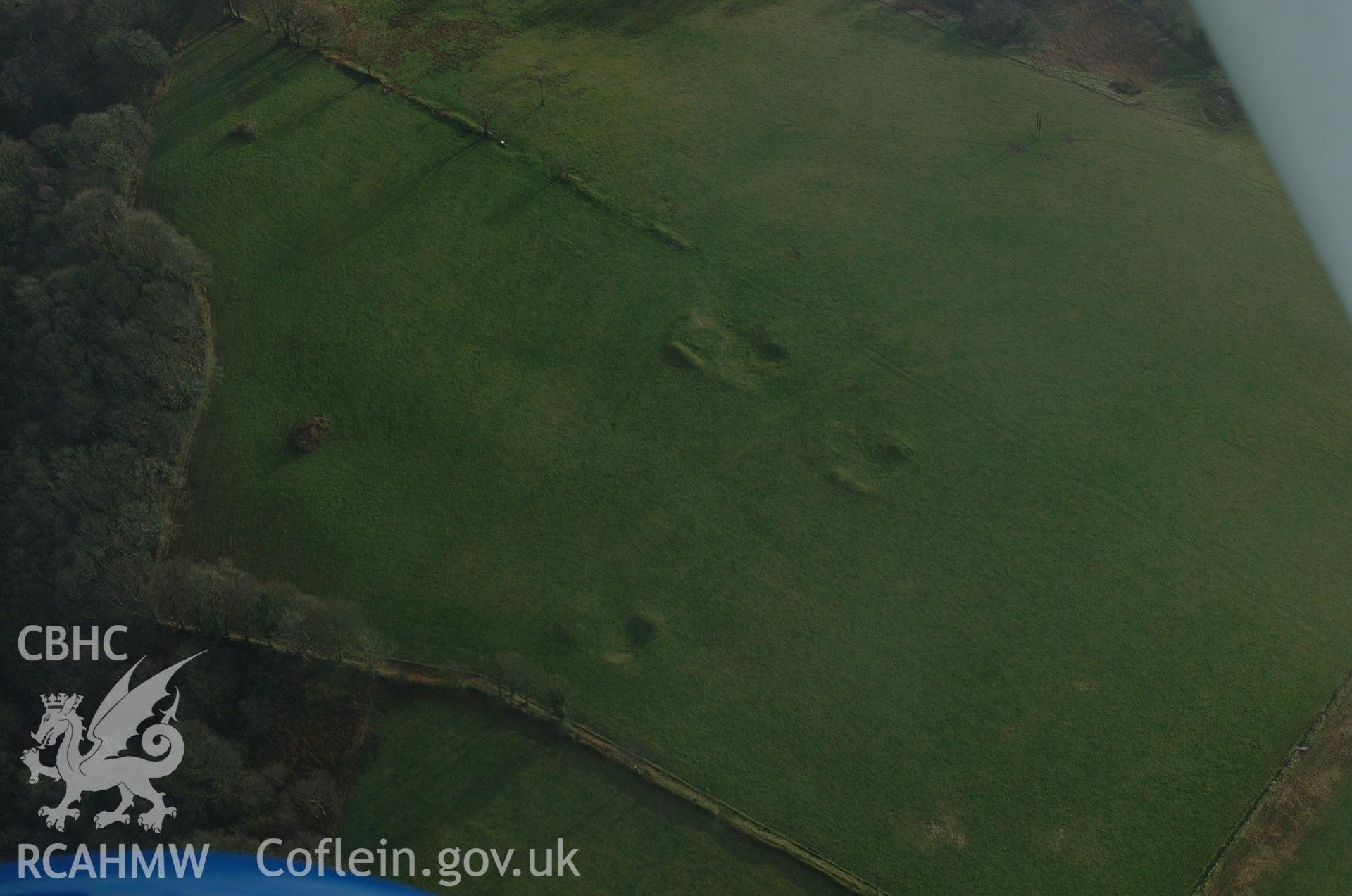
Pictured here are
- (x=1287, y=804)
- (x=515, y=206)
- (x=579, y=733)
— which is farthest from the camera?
(x=515, y=206)

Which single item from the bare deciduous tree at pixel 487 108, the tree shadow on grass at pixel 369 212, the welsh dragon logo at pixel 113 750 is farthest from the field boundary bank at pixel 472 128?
the welsh dragon logo at pixel 113 750

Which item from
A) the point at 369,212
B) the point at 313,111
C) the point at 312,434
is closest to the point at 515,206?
the point at 369,212

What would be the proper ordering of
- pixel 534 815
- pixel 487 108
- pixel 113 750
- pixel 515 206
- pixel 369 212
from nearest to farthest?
1. pixel 534 815
2. pixel 113 750
3. pixel 369 212
4. pixel 515 206
5. pixel 487 108

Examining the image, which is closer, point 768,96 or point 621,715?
point 621,715

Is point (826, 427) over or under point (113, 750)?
over

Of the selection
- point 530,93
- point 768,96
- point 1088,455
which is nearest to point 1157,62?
point 768,96

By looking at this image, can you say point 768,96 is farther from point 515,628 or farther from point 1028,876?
point 1028,876

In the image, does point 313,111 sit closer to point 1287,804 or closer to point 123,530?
point 123,530
